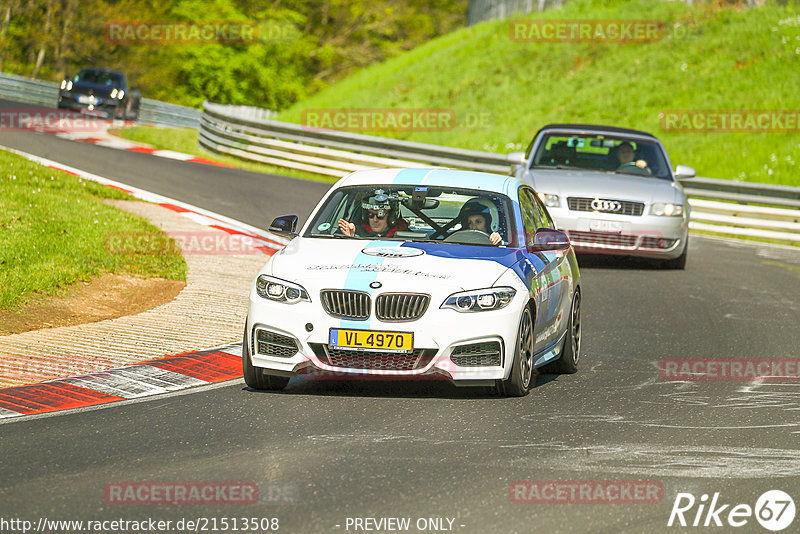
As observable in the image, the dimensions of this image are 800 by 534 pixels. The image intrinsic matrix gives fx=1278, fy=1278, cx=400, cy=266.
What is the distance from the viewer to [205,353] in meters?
9.64

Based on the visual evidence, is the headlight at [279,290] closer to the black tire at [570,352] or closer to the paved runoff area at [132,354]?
the paved runoff area at [132,354]

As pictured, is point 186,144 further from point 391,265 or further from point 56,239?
point 391,265

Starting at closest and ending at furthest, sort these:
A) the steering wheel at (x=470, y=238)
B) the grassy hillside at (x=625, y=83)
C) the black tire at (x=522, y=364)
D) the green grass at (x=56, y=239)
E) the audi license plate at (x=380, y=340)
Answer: the audi license plate at (x=380, y=340) → the black tire at (x=522, y=364) → the steering wheel at (x=470, y=238) → the green grass at (x=56, y=239) → the grassy hillside at (x=625, y=83)

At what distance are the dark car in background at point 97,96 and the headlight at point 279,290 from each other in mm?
29944

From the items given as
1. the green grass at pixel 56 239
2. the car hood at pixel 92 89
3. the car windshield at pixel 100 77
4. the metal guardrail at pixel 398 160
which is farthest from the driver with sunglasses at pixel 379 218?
the car windshield at pixel 100 77

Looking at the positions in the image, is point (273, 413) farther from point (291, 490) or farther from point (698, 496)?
point (698, 496)

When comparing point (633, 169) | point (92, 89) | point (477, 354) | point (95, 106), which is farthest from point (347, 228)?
point (92, 89)

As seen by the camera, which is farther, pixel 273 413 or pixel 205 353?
pixel 205 353

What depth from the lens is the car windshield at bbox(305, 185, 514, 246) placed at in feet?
29.7

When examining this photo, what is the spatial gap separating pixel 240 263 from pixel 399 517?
895 cm

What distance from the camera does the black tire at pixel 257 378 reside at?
8219 millimetres

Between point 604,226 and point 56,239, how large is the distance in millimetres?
6340

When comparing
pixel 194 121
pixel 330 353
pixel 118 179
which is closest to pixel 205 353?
pixel 330 353

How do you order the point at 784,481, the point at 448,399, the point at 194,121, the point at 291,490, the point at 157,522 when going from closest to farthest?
the point at 157,522 < the point at 291,490 < the point at 784,481 < the point at 448,399 < the point at 194,121
